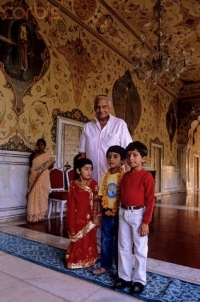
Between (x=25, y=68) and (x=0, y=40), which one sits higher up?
(x=0, y=40)

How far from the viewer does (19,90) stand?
5090mm

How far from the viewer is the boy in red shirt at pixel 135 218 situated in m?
2.06

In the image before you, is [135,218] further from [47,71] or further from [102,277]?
[47,71]

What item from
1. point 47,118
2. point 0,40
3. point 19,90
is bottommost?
point 47,118

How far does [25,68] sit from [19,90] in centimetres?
50

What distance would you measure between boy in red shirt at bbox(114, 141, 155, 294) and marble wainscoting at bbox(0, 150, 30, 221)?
3.22 metres

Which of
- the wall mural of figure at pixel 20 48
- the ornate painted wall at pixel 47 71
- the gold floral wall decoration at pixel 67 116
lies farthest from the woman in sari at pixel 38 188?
the wall mural of figure at pixel 20 48

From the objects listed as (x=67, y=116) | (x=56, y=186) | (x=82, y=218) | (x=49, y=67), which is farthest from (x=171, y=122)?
(x=82, y=218)

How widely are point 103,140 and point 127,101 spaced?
20.9 feet

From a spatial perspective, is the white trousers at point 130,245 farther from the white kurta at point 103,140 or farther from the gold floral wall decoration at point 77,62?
the gold floral wall decoration at point 77,62

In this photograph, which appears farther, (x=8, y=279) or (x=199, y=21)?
(x=199, y=21)

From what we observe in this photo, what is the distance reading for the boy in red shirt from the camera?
206 centimetres

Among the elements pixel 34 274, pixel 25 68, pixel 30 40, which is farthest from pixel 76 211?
pixel 30 40

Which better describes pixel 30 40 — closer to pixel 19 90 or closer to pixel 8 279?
Result: pixel 19 90
